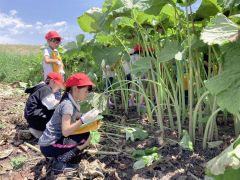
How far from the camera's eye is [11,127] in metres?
4.73

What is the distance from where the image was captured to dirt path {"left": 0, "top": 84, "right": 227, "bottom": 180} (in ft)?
10.1

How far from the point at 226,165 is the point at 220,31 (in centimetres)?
97

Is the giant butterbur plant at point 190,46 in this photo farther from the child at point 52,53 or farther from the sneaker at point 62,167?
the child at point 52,53

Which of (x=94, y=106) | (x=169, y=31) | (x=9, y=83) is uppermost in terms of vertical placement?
(x=169, y=31)

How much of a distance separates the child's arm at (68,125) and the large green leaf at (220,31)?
1.40 metres

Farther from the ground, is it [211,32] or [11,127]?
[211,32]

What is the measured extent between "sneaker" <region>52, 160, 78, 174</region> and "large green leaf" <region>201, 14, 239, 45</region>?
1629 millimetres

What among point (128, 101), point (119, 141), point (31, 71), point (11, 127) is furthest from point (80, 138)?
point (31, 71)

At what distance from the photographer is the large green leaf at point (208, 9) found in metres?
3.07

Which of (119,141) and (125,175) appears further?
(119,141)

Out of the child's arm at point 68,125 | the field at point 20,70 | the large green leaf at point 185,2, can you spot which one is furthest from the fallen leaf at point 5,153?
the field at point 20,70

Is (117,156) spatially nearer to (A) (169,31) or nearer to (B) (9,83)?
(A) (169,31)

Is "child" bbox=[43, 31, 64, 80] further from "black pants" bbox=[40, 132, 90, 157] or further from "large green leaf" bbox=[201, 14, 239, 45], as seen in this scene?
"large green leaf" bbox=[201, 14, 239, 45]

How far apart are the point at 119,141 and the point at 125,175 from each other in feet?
2.34
